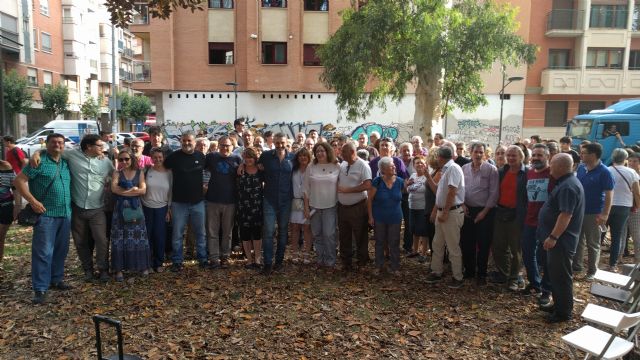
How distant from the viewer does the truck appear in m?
19.8

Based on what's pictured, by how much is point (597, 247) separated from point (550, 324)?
2362 mm

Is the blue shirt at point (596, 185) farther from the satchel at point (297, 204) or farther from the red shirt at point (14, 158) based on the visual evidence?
the red shirt at point (14, 158)

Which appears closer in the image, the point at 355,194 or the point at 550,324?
the point at 550,324

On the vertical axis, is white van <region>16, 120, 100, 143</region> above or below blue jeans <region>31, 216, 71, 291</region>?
above

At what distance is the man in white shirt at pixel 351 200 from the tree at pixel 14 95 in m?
34.4

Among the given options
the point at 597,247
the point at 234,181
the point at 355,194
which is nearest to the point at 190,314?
the point at 234,181

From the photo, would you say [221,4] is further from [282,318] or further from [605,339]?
[605,339]

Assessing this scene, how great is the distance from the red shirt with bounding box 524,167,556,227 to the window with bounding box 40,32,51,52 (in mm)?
47935

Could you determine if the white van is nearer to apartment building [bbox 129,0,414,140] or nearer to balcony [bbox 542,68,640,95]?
apartment building [bbox 129,0,414,140]

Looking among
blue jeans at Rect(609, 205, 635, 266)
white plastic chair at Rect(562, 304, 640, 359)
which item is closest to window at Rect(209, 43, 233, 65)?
blue jeans at Rect(609, 205, 635, 266)

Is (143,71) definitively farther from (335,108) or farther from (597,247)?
(597,247)

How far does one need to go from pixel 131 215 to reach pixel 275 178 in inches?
79.6

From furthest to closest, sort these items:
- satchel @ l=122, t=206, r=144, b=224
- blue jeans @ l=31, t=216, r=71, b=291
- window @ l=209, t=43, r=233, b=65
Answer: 1. window @ l=209, t=43, r=233, b=65
2. satchel @ l=122, t=206, r=144, b=224
3. blue jeans @ l=31, t=216, r=71, b=291

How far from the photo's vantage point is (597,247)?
271 inches
